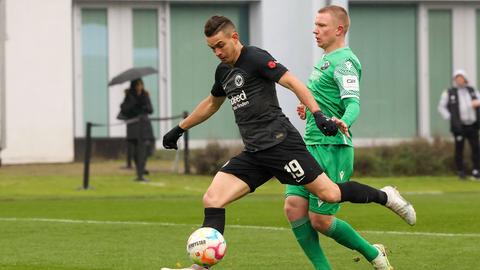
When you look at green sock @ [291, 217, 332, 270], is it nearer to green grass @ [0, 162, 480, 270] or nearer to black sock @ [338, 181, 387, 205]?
black sock @ [338, 181, 387, 205]

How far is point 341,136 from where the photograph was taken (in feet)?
34.3

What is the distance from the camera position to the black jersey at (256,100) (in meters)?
9.94

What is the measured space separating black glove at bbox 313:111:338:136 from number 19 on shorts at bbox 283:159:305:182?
43 cm

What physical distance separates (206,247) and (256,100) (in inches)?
44.8

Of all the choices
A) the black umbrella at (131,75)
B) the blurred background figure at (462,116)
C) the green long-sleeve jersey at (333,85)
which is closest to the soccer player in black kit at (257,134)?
the green long-sleeve jersey at (333,85)

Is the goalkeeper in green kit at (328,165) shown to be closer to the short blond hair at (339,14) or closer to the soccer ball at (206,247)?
the short blond hair at (339,14)

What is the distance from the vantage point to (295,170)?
9.88 metres

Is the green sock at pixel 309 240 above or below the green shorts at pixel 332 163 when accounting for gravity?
below

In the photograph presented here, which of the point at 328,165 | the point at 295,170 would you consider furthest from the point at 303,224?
the point at 295,170

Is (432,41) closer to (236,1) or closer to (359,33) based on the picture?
(359,33)

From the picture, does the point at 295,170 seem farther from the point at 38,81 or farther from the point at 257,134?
the point at 38,81

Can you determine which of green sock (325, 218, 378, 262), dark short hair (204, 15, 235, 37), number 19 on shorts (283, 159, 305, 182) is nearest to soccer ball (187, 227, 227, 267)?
number 19 on shorts (283, 159, 305, 182)

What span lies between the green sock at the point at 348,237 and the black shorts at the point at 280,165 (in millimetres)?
634

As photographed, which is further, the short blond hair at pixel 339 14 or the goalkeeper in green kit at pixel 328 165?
the short blond hair at pixel 339 14
